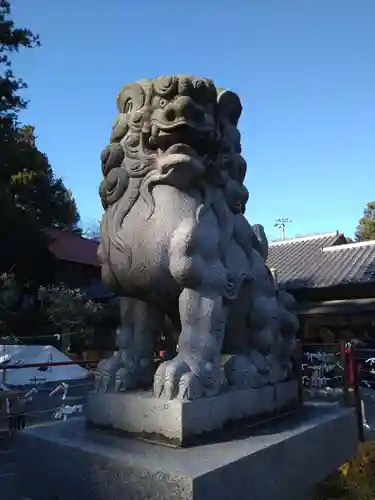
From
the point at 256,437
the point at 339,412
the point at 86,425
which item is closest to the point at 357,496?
the point at 256,437

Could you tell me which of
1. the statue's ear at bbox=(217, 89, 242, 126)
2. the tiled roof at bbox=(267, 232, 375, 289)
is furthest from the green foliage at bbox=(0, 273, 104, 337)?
the statue's ear at bbox=(217, 89, 242, 126)

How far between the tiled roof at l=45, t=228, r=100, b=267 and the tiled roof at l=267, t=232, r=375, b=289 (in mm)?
7232

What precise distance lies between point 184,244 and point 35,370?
15.8 ft

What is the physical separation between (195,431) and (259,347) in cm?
75

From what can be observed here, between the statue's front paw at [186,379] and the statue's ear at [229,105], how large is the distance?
1.34 meters

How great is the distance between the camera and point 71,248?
17.8 m

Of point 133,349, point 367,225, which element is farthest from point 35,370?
point 367,225

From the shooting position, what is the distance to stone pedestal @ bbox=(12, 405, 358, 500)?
1.60 meters

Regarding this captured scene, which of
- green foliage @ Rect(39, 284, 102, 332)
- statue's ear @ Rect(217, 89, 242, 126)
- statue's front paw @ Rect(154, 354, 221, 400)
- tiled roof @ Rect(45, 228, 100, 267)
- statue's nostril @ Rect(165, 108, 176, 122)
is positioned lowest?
statue's front paw @ Rect(154, 354, 221, 400)

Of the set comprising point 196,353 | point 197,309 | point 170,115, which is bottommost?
point 196,353

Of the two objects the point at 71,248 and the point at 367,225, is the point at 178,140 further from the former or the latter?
the point at 367,225

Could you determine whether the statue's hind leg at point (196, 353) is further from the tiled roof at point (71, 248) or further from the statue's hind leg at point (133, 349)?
the tiled roof at point (71, 248)

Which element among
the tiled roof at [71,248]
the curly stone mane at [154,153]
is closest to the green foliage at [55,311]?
the tiled roof at [71,248]

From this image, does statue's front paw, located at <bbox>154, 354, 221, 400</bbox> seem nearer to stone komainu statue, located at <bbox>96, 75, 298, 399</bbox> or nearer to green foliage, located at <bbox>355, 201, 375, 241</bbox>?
stone komainu statue, located at <bbox>96, 75, 298, 399</bbox>
